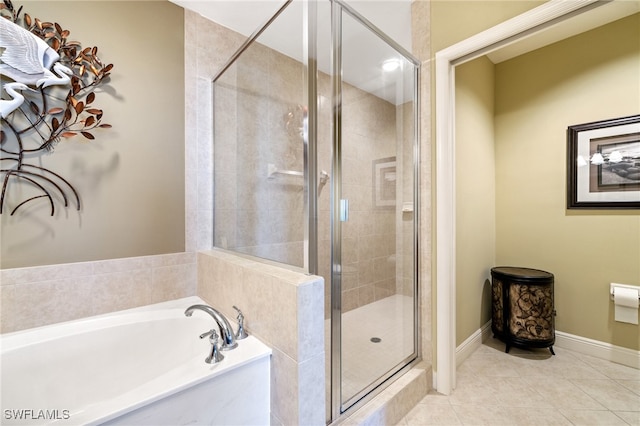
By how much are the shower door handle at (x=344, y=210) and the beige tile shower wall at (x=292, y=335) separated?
383 millimetres

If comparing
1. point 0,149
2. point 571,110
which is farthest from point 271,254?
point 571,110

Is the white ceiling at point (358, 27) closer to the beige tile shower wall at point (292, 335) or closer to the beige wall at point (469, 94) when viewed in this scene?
the beige wall at point (469, 94)

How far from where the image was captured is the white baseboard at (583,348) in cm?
187

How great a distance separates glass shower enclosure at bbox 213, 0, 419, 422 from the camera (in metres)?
1.24

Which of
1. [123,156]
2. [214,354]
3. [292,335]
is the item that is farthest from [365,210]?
[123,156]

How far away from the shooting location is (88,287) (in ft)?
4.85

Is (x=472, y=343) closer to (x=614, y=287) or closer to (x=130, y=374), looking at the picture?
(x=614, y=287)

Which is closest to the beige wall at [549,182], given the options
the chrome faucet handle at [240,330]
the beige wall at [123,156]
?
the chrome faucet handle at [240,330]

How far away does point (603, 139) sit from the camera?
6.57ft

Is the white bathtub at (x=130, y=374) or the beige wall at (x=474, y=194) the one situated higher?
the beige wall at (x=474, y=194)

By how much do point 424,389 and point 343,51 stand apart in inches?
79.8

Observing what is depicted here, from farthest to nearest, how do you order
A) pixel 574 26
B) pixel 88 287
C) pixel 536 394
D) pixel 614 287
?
pixel 574 26, pixel 614 287, pixel 536 394, pixel 88 287

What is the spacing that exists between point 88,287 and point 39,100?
101cm

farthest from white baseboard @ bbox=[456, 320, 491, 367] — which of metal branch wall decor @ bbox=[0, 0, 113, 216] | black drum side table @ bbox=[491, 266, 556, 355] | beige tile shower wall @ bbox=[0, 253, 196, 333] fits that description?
→ metal branch wall decor @ bbox=[0, 0, 113, 216]
